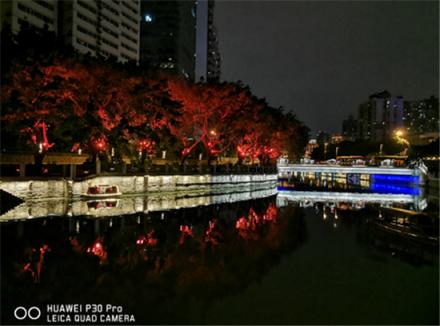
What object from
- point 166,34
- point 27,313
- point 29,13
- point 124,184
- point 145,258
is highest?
point 166,34

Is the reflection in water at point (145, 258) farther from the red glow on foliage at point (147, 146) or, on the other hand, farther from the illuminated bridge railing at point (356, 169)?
the illuminated bridge railing at point (356, 169)

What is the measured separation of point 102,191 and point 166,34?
87595 millimetres

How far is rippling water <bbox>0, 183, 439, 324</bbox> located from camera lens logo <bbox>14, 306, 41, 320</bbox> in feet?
0.78

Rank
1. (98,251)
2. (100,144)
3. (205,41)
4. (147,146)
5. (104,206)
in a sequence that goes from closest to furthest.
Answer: (98,251) < (104,206) < (100,144) < (147,146) < (205,41)

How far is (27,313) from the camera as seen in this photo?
38.2 feet

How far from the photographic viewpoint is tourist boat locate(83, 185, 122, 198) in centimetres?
3375

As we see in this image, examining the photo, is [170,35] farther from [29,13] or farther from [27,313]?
[27,313]

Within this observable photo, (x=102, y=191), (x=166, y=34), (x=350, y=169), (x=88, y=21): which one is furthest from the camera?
(x=166, y=34)

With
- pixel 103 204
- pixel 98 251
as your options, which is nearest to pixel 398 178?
pixel 103 204

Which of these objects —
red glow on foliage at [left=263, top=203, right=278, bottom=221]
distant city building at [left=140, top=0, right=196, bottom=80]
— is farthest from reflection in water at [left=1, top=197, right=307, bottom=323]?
distant city building at [left=140, top=0, right=196, bottom=80]

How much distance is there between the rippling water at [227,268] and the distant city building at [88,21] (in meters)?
54.5

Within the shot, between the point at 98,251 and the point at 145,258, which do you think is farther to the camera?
the point at 98,251

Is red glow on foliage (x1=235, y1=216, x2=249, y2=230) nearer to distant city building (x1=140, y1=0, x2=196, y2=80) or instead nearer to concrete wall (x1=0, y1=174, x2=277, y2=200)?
concrete wall (x1=0, y1=174, x2=277, y2=200)

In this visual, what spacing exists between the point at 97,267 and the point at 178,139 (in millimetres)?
34425
